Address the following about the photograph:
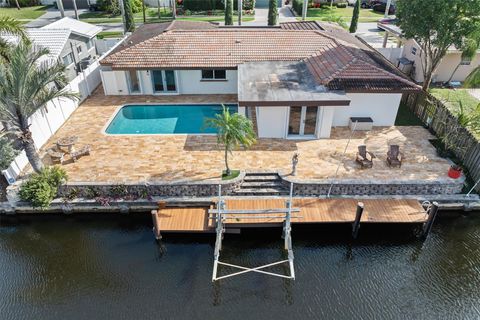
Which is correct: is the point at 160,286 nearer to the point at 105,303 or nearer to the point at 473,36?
the point at 105,303

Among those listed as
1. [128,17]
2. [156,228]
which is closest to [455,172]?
[156,228]

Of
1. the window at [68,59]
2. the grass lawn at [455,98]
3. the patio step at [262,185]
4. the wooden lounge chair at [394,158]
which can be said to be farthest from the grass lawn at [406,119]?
the window at [68,59]

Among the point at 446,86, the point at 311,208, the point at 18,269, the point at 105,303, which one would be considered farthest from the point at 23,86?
the point at 446,86

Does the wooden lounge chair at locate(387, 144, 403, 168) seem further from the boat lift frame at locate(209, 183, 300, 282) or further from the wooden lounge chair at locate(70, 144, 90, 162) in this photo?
the wooden lounge chair at locate(70, 144, 90, 162)

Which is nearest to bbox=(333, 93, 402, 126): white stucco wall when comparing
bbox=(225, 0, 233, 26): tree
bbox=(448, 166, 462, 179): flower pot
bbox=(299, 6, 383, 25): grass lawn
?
bbox=(448, 166, 462, 179): flower pot

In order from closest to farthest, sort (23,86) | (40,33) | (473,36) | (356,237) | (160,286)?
(160,286), (23,86), (356,237), (473,36), (40,33)

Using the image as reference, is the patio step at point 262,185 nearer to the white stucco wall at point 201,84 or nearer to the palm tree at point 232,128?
the palm tree at point 232,128

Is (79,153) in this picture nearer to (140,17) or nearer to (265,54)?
(265,54)
